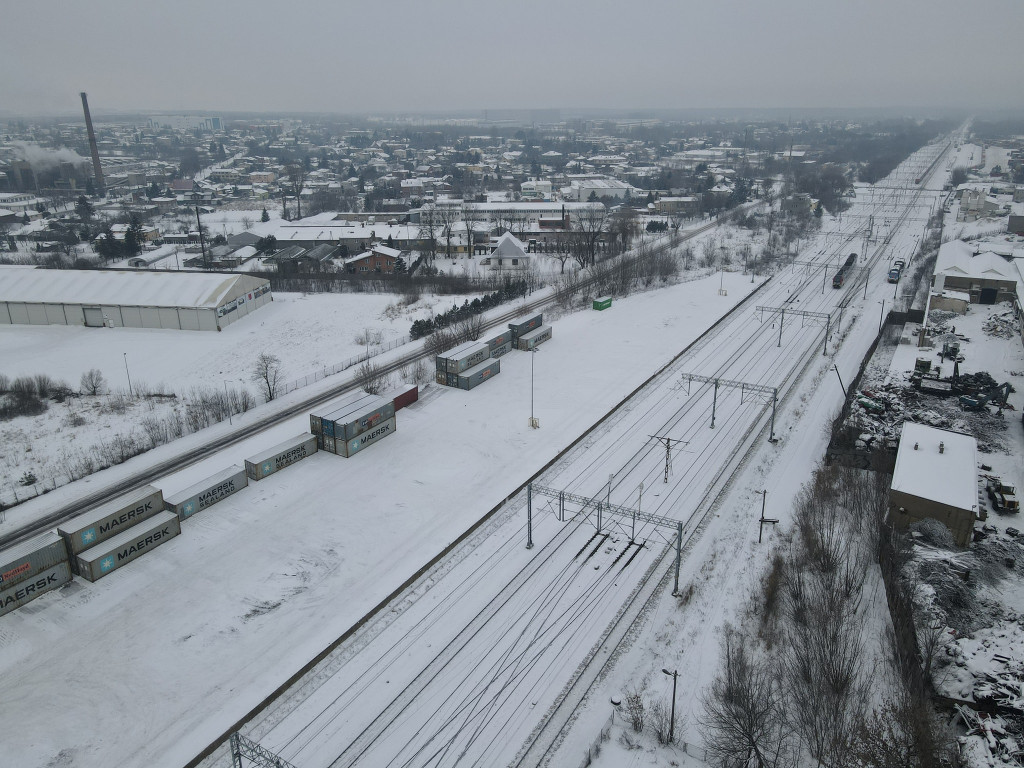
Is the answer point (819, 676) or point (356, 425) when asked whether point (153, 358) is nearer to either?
point (356, 425)

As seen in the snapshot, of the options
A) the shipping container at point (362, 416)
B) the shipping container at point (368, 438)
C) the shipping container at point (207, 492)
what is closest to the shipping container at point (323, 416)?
the shipping container at point (362, 416)

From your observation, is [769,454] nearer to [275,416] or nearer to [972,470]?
[972,470]

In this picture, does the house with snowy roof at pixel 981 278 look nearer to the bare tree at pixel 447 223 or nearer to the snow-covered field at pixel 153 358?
the snow-covered field at pixel 153 358

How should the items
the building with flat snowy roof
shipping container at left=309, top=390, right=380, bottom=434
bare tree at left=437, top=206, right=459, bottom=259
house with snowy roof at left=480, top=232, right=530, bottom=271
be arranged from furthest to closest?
1. bare tree at left=437, top=206, right=459, bottom=259
2. house with snowy roof at left=480, top=232, right=530, bottom=271
3. shipping container at left=309, top=390, right=380, bottom=434
4. the building with flat snowy roof

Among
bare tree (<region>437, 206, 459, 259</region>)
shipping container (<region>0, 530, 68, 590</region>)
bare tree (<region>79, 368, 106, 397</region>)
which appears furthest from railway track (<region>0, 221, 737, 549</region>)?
bare tree (<region>437, 206, 459, 259</region>)

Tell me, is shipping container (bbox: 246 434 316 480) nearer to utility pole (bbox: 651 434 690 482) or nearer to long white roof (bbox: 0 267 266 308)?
utility pole (bbox: 651 434 690 482)
